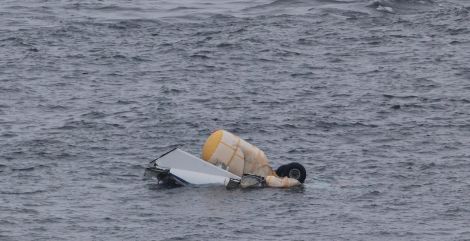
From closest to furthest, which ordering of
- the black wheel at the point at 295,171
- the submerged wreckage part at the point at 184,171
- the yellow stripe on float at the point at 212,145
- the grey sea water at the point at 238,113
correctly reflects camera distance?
the grey sea water at the point at 238,113 < the submerged wreckage part at the point at 184,171 < the black wheel at the point at 295,171 < the yellow stripe on float at the point at 212,145

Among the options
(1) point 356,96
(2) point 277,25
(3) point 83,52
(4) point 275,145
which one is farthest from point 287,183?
(2) point 277,25

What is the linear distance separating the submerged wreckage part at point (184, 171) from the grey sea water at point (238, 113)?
42 cm

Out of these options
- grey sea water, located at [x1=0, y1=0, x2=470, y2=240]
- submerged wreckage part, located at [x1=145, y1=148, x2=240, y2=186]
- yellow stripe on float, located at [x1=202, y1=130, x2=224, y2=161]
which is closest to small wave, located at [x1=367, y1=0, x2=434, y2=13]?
grey sea water, located at [x1=0, y1=0, x2=470, y2=240]

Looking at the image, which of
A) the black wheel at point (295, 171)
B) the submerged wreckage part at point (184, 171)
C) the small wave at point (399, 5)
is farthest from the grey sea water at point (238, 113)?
the black wheel at point (295, 171)

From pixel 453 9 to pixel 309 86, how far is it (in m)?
18.8

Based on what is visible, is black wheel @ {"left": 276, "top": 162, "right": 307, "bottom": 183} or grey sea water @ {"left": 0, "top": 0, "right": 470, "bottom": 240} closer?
grey sea water @ {"left": 0, "top": 0, "right": 470, "bottom": 240}

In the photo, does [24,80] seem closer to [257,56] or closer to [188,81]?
[188,81]

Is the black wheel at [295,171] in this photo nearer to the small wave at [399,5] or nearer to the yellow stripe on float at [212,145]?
the yellow stripe on float at [212,145]

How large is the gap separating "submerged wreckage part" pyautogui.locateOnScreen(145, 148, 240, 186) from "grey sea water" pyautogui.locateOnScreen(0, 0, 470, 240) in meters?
0.42

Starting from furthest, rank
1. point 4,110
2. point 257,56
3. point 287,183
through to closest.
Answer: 1. point 257,56
2. point 4,110
3. point 287,183

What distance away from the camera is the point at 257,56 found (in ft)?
208

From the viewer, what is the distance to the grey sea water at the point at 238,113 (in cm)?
3738

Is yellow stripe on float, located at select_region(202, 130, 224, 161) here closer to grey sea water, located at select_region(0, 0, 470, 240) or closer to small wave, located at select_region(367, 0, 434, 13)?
grey sea water, located at select_region(0, 0, 470, 240)

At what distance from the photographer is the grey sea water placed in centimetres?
3738
